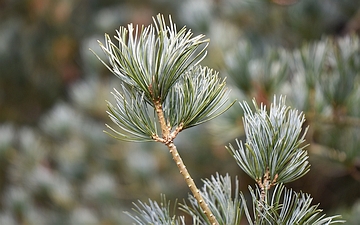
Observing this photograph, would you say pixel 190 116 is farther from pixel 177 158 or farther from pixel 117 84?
pixel 117 84

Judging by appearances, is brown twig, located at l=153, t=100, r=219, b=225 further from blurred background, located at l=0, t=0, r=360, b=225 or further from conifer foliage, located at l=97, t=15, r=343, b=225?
blurred background, located at l=0, t=0, r=360, b=225

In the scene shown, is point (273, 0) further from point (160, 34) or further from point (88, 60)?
point (88, 60)

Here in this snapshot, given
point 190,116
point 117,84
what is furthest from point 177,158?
point 117,84

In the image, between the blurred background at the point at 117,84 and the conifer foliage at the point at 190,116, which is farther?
the blurred background at the point at 117,84

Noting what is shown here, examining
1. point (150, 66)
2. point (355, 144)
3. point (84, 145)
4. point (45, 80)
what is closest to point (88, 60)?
point (84, 145)

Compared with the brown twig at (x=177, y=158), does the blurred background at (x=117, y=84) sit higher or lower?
higher

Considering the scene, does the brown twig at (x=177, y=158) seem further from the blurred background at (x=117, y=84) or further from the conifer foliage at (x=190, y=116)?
the blurred background at (x=117, y=84)

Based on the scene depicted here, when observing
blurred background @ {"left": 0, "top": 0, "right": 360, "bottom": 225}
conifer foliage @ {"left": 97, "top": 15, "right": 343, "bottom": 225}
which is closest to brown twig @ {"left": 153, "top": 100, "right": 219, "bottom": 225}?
conifer foliage @ {"left": 97, "top": 15, "right": 343, "bottom": 225}

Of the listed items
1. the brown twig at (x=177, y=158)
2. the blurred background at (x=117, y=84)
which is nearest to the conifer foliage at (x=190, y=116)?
the brown twig at (x=177, y=158)
